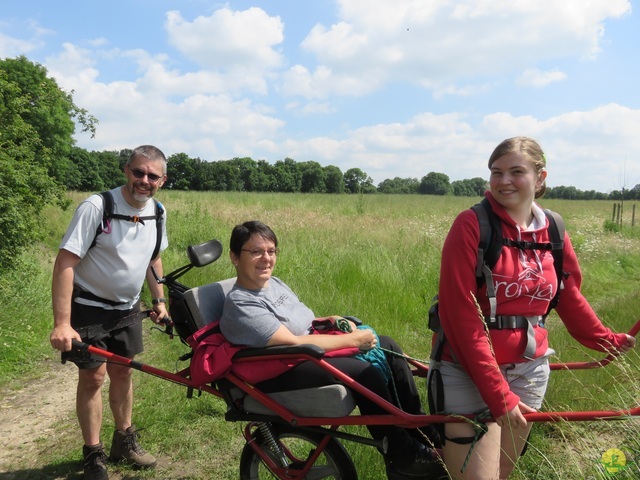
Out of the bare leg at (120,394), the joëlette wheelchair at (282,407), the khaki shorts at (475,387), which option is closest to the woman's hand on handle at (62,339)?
the joëlette wheelchair at (282,407)

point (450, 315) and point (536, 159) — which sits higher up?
point (536, 159)

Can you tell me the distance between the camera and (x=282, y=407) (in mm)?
2752

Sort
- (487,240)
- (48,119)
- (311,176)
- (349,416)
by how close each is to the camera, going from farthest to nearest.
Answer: (311,176), (48,119), (349,416), (487,240)

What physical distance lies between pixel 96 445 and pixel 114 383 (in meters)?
0.43

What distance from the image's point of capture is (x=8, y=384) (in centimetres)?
524

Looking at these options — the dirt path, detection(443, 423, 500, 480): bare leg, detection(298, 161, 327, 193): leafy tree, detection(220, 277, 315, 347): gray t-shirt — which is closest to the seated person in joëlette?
detection(220, 277, 315, 347): gray t-shirt

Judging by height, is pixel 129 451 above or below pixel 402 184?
below

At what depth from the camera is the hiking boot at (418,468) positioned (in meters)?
2.75

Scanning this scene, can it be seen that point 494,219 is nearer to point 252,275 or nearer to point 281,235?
point 252,275

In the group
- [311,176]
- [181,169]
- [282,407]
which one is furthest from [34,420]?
[311,176]

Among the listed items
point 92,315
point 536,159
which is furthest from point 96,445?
point 536,159

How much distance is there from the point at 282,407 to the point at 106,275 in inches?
59.8

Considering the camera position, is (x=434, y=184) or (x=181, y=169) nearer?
(x=434, y=184)

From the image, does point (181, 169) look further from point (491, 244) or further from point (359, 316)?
point (491, 244)
